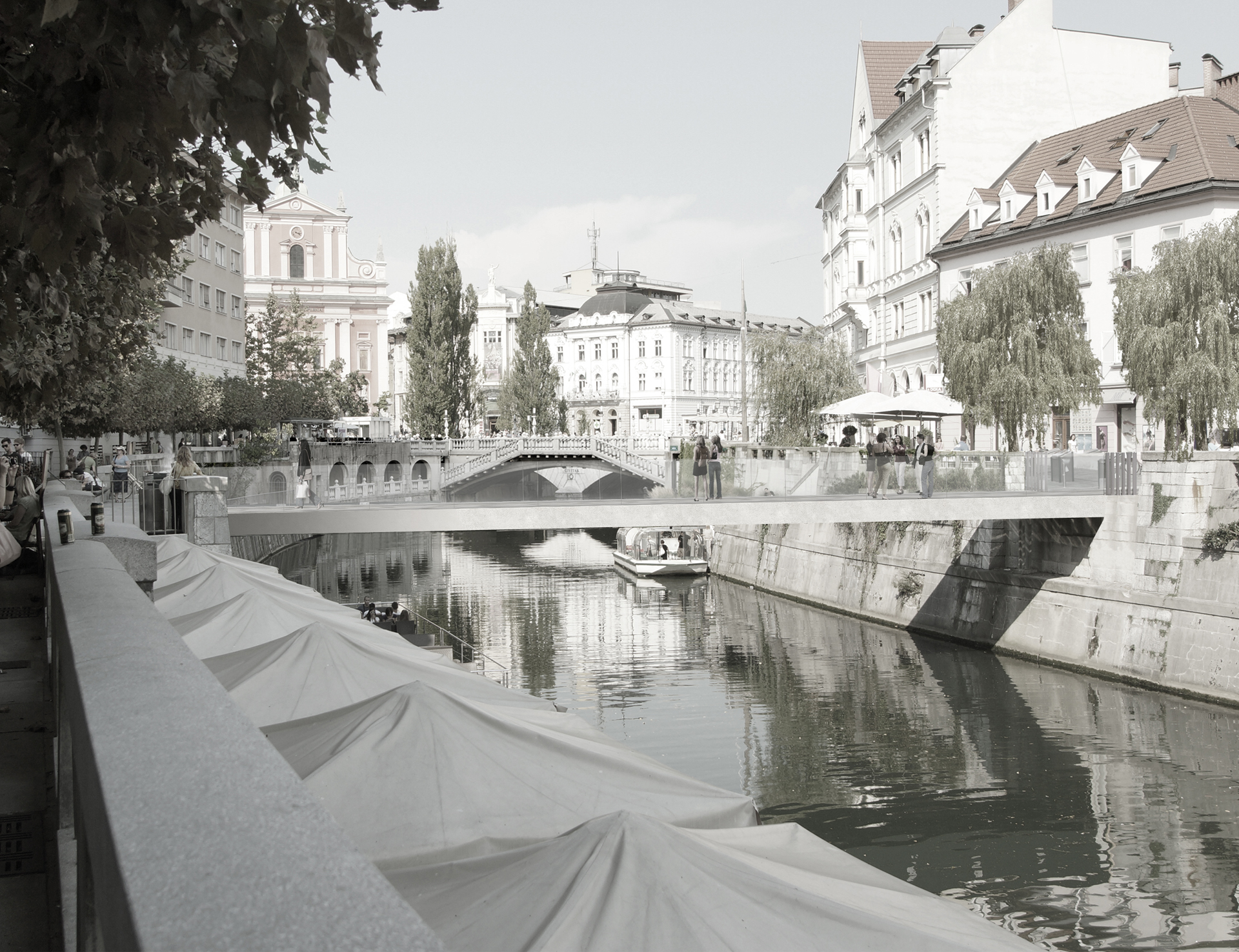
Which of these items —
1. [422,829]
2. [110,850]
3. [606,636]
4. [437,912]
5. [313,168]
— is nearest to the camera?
[110,850]

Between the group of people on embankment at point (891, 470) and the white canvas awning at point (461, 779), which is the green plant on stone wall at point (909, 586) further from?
the white canvas awning at point (461, 779)

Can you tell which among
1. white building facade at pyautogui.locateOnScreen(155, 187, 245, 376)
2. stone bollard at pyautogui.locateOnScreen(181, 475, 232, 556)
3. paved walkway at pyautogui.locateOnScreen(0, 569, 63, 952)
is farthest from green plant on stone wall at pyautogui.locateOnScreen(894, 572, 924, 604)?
white building facade at pyautogui.locateOnScreen(155, 187, 245, 376)

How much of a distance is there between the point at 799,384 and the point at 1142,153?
47.7ft

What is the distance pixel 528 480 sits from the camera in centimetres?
2683

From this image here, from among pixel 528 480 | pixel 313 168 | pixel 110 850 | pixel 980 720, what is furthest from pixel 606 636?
pixel 110 850

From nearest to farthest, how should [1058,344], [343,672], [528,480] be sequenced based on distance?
[343,672] → [528,480] → [1058,344]

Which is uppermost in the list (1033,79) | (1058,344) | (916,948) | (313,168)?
(1033,79)

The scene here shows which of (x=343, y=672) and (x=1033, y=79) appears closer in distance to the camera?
(x=343, y=672)

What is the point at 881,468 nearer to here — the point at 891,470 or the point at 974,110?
the point at 891,470

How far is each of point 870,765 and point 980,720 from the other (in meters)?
3.63

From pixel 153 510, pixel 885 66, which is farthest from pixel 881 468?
pixel 885 66

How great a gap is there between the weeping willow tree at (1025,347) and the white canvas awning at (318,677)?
24.6 metres

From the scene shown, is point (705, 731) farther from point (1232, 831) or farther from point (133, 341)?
point (133, 341)

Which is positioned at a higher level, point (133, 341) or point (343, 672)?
point (133, 341)
